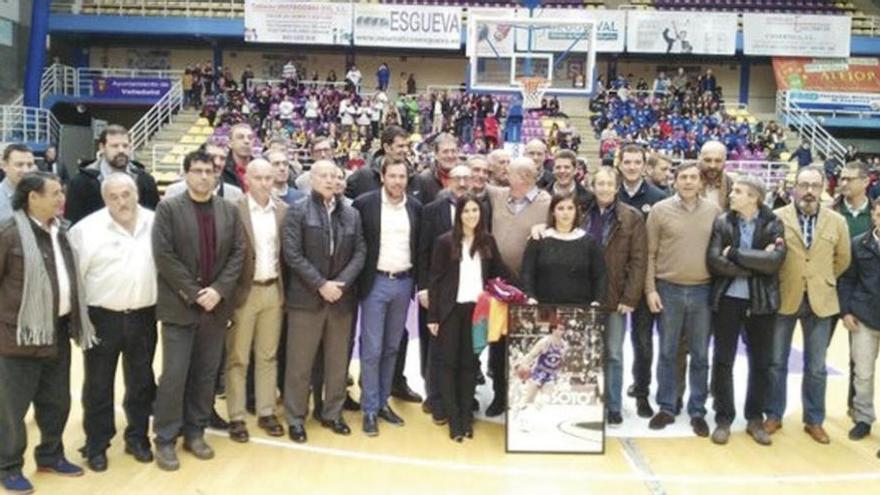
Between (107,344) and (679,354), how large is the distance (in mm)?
3900

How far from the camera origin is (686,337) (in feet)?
18.4

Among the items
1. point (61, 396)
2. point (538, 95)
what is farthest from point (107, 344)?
point (538, 95)

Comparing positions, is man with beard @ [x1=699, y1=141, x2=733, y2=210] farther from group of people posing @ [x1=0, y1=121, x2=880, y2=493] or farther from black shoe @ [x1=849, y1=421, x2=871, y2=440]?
black shoe @ [x1=849, y1=421, x2=871, y2=440]

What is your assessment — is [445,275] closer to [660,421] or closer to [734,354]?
[660,421]

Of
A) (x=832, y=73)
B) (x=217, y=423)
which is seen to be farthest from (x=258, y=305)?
(x=832, y=73)

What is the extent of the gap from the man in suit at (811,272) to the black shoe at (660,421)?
676 mm

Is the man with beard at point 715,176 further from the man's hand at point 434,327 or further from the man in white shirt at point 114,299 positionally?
the man in white shirt at point 114,299

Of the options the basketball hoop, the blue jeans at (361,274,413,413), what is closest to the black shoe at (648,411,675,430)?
the blue jeans at (361,274,413,413)

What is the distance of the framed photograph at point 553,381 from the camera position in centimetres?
514

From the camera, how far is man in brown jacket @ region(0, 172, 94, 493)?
424cm

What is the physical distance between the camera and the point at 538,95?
17.2 metres

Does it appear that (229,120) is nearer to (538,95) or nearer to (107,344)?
(538,95)

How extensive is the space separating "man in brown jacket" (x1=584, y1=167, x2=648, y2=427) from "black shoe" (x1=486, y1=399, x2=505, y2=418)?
2.77ft

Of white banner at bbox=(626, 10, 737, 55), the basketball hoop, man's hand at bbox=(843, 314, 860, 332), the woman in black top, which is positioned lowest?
→ man's hand at bbox=(843, 314, 860, 332)
